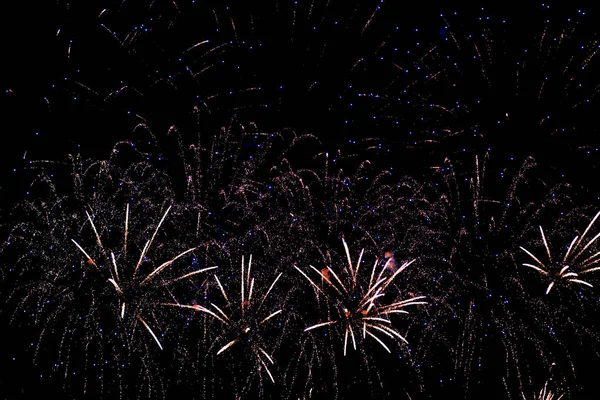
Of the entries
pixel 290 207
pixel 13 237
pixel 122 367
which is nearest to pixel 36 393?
pixel 122 367

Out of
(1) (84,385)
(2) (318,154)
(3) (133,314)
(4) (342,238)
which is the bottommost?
(1) (84,385)

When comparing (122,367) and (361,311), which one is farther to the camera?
(122,367)

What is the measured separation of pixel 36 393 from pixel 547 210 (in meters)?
13.0

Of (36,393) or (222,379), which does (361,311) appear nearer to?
(222,379)

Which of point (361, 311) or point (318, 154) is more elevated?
point (318, 154)

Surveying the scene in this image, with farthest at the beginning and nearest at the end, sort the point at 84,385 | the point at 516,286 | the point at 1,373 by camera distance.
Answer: the point at 84,385 < the point at 1,373 < the point at 516,286

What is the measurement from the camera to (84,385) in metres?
13.0

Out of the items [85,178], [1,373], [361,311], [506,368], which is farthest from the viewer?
[506,368]

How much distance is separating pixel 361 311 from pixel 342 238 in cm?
134

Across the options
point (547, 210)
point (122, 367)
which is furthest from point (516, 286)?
point (122, 367)

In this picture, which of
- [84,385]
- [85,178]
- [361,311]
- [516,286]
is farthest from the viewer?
[84,385]

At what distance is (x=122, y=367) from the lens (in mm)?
12742

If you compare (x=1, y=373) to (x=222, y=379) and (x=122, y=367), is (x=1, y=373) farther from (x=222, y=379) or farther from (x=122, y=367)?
(x=222, y=379)

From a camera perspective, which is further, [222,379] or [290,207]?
[222,379]
